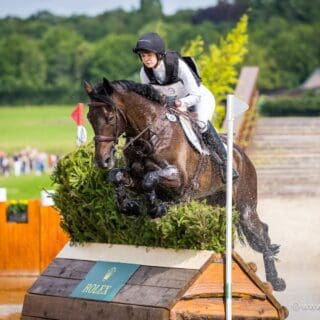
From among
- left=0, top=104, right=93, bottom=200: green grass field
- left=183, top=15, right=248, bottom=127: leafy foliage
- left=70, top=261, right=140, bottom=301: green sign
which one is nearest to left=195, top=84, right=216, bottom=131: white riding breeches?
left=70, top=261, right=140, bottom=301: green sign

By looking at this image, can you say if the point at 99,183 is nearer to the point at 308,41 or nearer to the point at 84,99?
the point at 84,99

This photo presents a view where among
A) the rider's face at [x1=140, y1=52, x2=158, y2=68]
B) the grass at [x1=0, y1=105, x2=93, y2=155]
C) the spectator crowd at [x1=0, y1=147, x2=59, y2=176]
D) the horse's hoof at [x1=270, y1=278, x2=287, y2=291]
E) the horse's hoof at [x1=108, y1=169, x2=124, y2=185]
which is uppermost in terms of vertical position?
the rider's face at [x1=140, y1=52, x2=158, y2=68]

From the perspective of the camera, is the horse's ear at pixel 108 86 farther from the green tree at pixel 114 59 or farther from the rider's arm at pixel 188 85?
the green tree at pixel 114 59

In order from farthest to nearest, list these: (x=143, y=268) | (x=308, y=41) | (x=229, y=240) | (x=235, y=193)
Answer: (x=308, y=41) < (x=235, y=193) < (x=143, y=268) < (x=229, y=240)

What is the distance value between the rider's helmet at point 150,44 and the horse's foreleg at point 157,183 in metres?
0.88

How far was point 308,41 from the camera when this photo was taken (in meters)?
54.9

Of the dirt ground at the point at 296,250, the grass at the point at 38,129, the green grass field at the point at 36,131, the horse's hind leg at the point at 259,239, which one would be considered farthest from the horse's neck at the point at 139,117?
the grass at the point at 38,129

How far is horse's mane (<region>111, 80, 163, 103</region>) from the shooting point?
8461 millimetres

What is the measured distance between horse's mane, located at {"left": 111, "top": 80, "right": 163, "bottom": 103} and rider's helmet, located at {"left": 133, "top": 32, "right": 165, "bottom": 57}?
0.26 meters

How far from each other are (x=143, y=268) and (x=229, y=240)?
85 cm

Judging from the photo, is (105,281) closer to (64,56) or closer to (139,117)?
(139,117)

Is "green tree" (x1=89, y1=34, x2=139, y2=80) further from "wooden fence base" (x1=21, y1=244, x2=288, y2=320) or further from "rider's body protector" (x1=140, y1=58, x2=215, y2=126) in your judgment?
"wooden fence base" (x1=21, y1=244, x2=288, y2=320)

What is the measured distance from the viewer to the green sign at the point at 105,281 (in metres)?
8.20

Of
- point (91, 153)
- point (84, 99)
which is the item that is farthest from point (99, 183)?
point (84, 99)
